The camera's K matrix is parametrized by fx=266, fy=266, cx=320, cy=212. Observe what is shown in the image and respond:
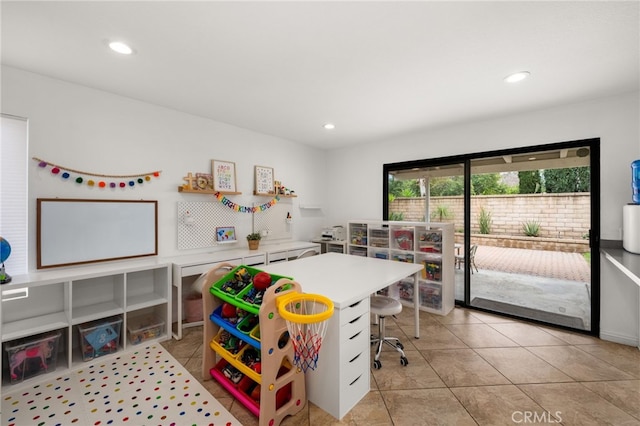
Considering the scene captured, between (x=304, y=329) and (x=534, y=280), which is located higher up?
(x=304, y=329)

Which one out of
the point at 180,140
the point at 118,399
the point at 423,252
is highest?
the point at 180,140

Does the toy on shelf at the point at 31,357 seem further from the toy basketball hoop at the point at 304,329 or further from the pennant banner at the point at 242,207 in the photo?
the toy basketball hoop at the point at 304,329

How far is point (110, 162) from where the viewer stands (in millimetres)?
2656

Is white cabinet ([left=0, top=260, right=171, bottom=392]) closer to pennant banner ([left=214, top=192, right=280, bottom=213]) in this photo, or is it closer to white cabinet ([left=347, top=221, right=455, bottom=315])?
pennant banner ([left=214, top=192, right=280, bottom=213])

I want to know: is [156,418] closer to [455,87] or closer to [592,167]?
[455,87]

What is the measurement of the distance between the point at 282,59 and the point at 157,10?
32.0 inches

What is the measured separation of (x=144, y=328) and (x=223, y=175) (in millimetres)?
1909

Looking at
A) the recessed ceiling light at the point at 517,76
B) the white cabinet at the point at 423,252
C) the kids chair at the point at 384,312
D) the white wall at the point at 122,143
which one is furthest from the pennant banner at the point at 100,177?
the recessed ceiling light at the point at 517,76

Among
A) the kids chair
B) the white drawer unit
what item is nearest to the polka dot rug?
the white drawer unit

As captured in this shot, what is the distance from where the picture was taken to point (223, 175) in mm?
3500

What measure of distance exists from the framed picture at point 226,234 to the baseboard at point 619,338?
424 cm

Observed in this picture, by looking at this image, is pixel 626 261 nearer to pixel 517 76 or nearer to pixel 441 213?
pixel 517 76

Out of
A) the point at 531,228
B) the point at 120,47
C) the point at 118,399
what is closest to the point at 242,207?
the point at 120,47

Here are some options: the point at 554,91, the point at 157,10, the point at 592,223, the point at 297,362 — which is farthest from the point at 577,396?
the point at 157,10
